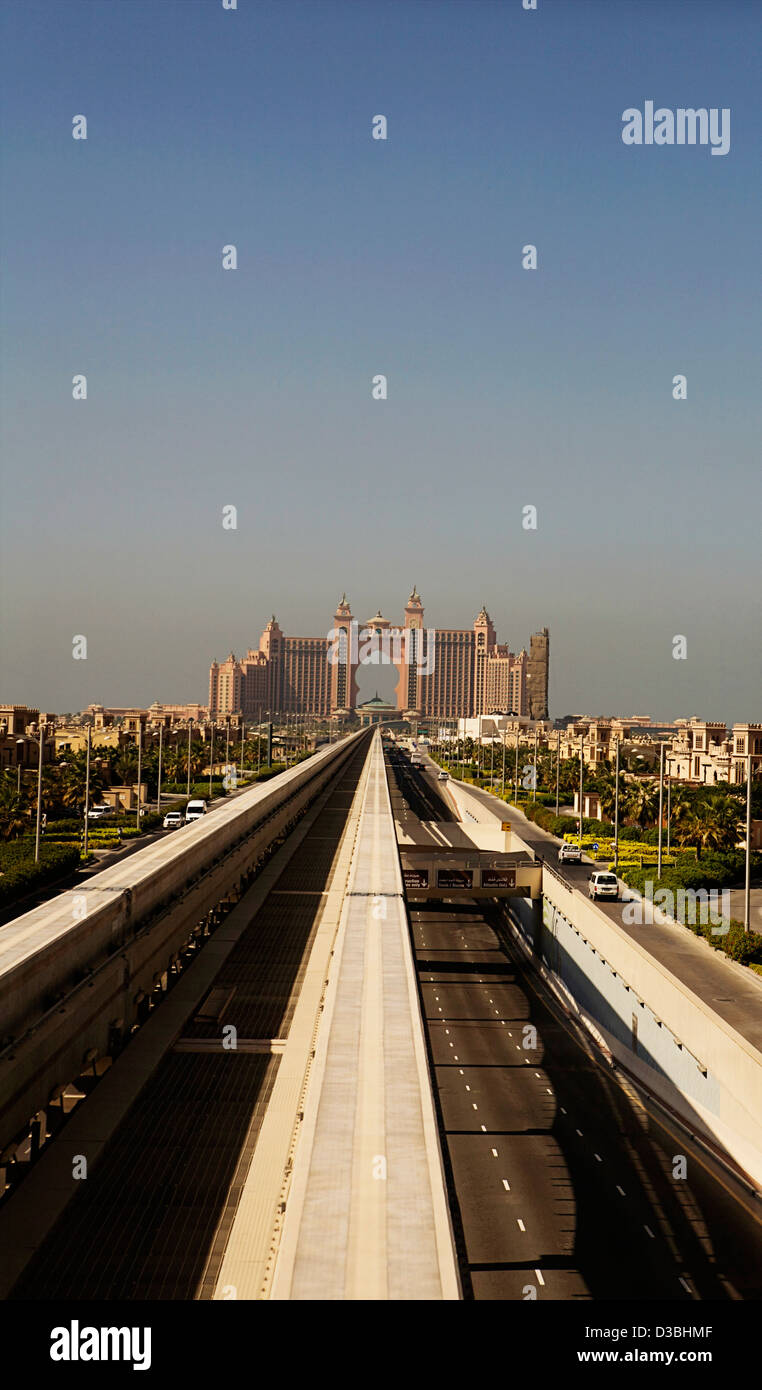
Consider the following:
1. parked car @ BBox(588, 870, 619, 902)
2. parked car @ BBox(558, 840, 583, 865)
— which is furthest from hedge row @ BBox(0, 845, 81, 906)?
parked car @ BBox(558, 840, 583, 865)

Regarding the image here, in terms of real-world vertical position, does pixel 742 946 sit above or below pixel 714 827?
below

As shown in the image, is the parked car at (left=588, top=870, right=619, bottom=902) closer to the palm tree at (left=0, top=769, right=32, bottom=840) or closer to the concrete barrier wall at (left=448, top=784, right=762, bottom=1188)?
the concrete barrier wall at (left=448, top=784, right=762, bottom=1188)

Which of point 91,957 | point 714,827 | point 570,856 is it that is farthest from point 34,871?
point 714,827

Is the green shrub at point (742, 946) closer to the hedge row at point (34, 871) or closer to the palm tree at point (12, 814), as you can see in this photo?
the hedge row at point (34, 871)

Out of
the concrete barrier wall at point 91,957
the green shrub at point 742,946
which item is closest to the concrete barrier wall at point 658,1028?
the green shrub at point 742,946

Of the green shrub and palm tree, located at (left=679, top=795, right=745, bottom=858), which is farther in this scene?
palm tree, located at (left=679, top=795, right=745, bottom=858)

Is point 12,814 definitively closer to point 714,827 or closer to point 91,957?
point 91,957

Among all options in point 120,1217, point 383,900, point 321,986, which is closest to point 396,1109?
point 120,1217
